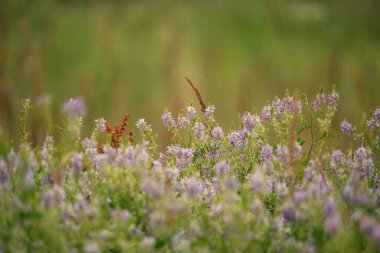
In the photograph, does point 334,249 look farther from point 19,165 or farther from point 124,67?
point 124,67

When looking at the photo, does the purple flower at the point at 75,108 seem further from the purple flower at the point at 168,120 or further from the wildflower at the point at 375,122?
the wildflower at the point at 375,122

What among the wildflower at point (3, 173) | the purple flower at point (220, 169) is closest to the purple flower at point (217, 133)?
the purple flower at point (220, 169)

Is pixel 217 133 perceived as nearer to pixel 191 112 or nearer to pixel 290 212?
pixel 191 112

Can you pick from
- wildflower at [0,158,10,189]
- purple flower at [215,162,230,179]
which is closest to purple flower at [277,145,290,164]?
purple flower at [215,162,230,179]

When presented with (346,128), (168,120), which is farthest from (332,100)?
(168,120)

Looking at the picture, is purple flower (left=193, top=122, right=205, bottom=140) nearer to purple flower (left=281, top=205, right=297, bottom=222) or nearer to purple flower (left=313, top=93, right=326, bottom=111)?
purple flower (left=313, top=93, right=326, bottom=111)
